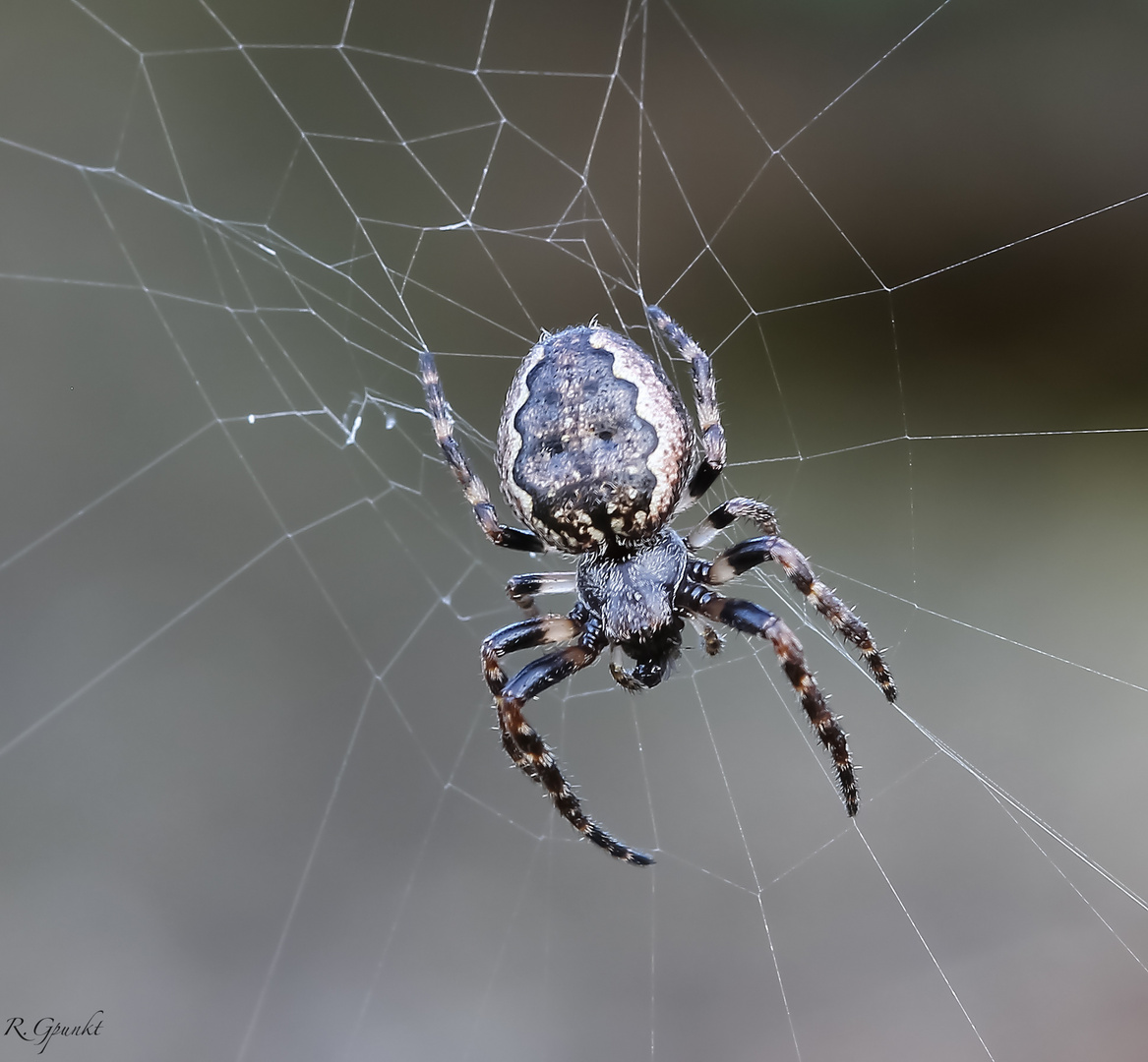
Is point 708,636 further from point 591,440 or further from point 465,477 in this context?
point 465,477

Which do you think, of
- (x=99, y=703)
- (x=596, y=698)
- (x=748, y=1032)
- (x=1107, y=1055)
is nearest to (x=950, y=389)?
(x=596, y=698)

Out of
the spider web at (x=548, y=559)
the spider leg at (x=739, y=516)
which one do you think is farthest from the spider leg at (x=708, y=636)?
the spider web at (x=548, y=559)

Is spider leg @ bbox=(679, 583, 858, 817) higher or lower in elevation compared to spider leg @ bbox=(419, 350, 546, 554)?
lower

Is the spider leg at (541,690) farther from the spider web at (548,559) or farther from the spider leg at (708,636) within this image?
→ the spider web at (548,559)

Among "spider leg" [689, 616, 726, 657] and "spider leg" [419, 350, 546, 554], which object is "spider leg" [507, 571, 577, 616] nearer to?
"spider leg" [419, 350, 546, 554]

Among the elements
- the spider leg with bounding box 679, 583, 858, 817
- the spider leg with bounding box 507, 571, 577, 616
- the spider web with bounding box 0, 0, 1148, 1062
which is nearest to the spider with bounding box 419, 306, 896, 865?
the spider leg with bounding box 679, 583, 858, 817

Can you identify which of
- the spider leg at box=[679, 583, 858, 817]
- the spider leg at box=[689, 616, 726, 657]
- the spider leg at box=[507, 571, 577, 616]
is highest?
the spider leg at box=[507, 571, 577, 616]
